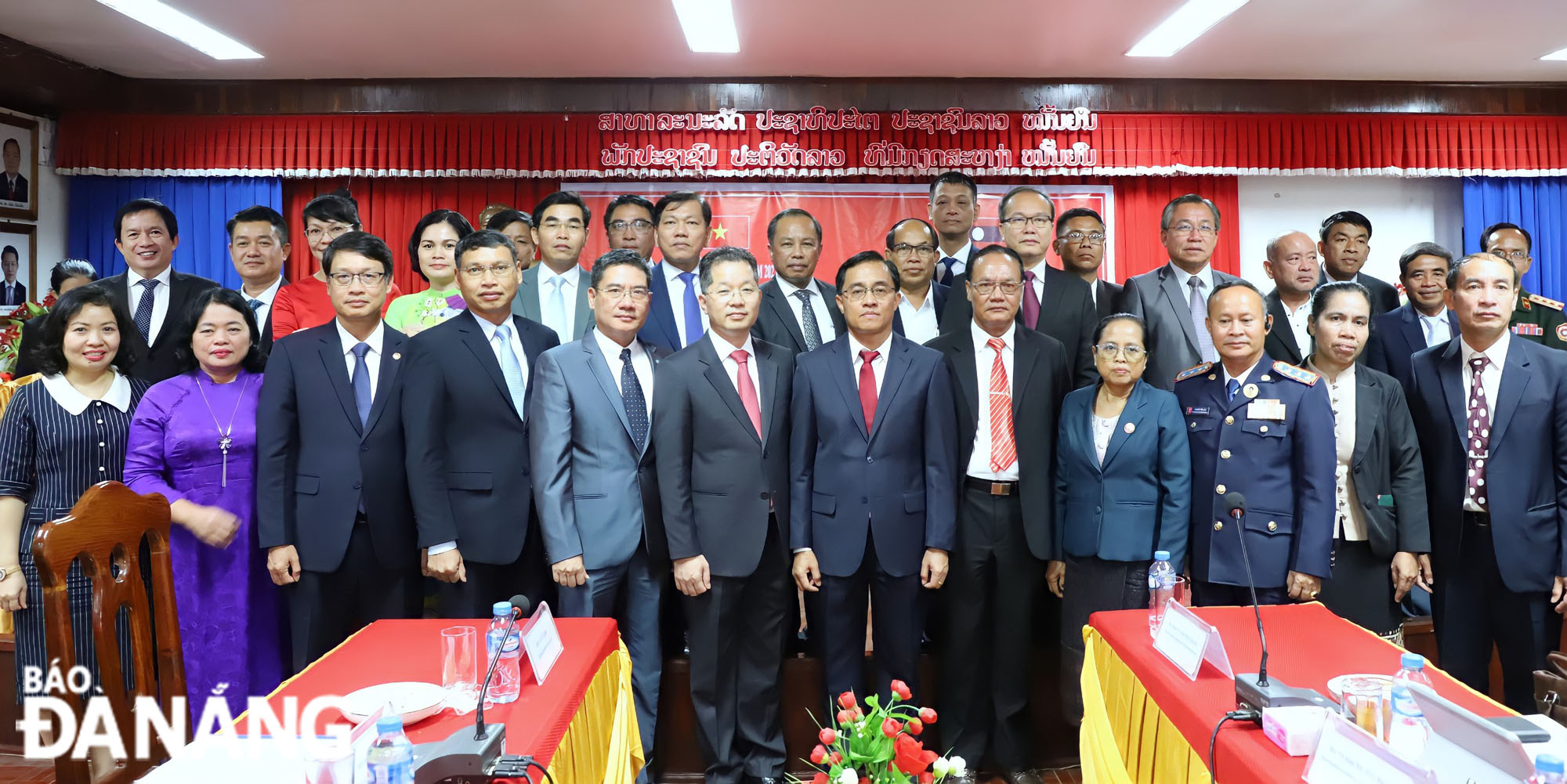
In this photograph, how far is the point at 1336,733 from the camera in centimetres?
137

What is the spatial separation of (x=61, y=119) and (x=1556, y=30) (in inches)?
387

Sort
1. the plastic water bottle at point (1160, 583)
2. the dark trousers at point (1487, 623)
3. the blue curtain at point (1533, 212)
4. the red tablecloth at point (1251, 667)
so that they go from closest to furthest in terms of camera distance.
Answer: the red tablecloth at point (1251, 667) → the plastic water bottle at point (1160, 583) → the dark trousers at point (1487, 623) → the blue curtain at point (1533, 212)

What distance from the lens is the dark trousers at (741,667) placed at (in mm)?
2762

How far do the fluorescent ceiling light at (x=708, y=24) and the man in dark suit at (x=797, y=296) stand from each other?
191 centimetres

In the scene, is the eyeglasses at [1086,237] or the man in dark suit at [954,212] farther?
the man in dark suit at [954,212]

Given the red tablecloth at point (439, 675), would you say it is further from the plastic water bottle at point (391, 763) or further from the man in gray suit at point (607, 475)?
the man in gray suit at point (607, 475)

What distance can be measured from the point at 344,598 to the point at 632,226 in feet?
6.47

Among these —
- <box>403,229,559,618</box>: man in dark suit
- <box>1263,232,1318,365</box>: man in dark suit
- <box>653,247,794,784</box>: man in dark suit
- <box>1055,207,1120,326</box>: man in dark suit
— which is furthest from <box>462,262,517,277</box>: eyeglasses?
<box>1263,232,1318,365</box>: man in dark suit

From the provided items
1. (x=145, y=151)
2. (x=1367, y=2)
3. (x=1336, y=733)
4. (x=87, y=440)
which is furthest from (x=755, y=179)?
(x=1336, y=733)

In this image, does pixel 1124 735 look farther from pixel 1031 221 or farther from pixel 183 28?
pixel 183 28

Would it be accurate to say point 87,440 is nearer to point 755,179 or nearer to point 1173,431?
point 1173,431

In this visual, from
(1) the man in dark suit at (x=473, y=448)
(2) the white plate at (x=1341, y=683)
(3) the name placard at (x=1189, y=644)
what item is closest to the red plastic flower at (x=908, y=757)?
(3) the name placard at (x=1189, y=644)

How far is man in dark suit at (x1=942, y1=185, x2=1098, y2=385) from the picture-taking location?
136 inches

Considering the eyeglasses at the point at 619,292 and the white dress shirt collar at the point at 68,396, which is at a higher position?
the eyeglasses at the point at 619,292
